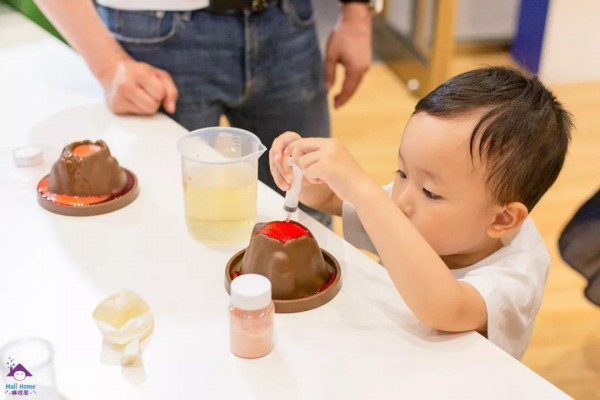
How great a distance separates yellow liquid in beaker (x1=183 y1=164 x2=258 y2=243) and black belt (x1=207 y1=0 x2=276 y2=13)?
44 centimetres

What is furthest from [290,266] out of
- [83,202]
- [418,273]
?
[83,202]

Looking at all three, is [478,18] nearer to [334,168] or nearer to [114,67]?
[114,67]

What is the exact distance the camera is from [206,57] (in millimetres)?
1384

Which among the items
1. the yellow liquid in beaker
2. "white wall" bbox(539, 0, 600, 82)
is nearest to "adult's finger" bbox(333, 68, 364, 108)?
the yellow liquid in beaker

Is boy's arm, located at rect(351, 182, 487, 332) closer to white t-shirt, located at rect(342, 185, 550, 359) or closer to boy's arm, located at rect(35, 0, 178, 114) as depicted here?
white t-shirt, located at rect(342, 185, 550, 359)

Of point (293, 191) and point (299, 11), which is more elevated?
point (299, 11)

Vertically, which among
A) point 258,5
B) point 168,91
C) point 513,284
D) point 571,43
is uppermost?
point 258,5

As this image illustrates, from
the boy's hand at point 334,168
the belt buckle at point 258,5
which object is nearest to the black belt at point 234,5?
the belt buckle at point 258,5

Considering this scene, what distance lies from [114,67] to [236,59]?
224 millimetres

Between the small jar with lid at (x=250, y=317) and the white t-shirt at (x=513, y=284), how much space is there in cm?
27

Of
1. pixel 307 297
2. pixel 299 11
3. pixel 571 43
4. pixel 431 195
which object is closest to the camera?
pixel 307 297

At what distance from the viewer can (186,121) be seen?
1.42m

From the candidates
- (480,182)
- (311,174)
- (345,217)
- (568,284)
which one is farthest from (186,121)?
(568,284)

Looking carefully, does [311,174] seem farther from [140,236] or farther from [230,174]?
[140,236]
